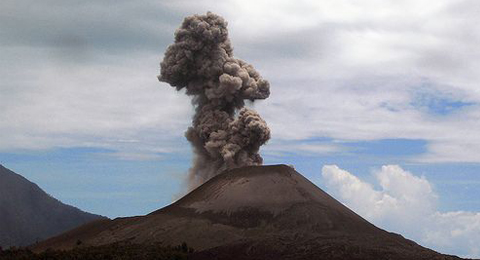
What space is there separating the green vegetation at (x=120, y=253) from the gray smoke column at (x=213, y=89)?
38.9 m

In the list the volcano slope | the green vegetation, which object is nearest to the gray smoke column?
the volcano slope

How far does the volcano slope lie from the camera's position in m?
75.2

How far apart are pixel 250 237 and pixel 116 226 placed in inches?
956

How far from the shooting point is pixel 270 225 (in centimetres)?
8450

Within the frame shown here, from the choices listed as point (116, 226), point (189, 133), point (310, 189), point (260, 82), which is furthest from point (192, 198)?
point (260, 82)

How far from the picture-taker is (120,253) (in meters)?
73.2

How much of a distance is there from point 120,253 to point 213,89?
52.8 metres

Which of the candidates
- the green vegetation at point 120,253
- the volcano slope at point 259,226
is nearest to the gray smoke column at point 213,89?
the volcano slope at point 259,226

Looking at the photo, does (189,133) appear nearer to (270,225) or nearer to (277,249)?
(270,225)

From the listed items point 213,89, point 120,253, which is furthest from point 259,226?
point 213,89

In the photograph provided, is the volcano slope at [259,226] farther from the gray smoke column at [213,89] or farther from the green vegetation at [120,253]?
the gray smoke column at [213,89]

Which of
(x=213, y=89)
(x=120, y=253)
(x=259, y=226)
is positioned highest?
(x=213, y=89)

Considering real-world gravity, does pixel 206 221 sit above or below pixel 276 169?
below

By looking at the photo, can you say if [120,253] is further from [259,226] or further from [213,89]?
[213,89]
